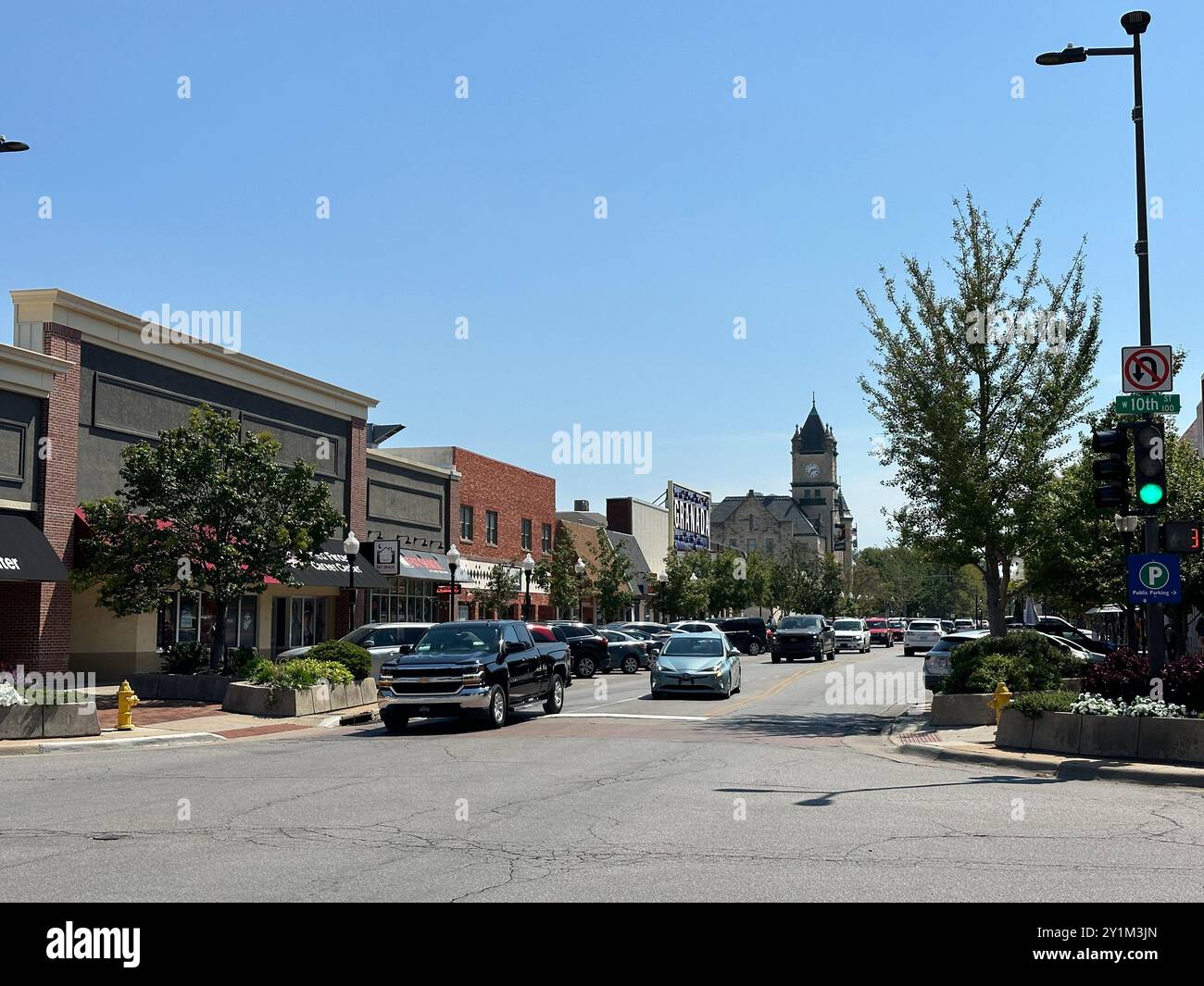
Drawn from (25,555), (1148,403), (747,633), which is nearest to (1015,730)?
(1148,403)

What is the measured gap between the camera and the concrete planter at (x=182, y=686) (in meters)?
25.2

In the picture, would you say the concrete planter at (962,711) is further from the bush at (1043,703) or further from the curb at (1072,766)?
the bush at (1043,703)

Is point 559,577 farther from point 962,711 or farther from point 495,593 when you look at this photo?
point 962,711

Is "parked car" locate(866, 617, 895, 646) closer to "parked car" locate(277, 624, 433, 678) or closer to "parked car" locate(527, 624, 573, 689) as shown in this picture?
"parked car" locate(527, 624, 573, 689)

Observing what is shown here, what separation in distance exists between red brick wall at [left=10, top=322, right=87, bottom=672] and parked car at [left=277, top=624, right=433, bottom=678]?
16.8 ft

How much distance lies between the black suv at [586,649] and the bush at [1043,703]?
21008 millimetres

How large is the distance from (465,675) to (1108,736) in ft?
30.2

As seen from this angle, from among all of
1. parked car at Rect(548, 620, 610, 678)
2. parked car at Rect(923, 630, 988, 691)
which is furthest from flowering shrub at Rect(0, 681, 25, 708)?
parked car at Rect(548, 620, 610, 678)

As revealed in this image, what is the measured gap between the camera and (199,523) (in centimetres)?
2614

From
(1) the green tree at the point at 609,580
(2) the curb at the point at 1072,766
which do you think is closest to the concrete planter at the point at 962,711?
(2) the curb at the point at 1072,766

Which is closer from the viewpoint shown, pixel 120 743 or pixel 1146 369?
pixel 1146 369
